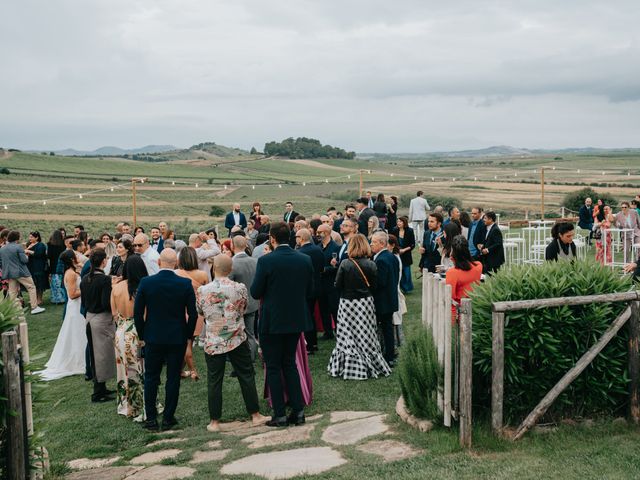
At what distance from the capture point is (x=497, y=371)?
223 inches

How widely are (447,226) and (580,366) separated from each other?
4388 mm

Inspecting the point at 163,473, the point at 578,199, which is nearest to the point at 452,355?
the point at 163,473

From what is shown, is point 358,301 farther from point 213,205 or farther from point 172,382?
point 213,205

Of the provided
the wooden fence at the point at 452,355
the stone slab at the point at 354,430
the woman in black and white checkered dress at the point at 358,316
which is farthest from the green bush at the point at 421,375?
the woman in black and white checkered dress at the point at 358,316

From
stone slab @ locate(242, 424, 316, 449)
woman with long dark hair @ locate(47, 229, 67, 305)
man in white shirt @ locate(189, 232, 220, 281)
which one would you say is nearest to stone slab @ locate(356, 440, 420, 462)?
stone slab @ locate(242, 424, 316, 449)

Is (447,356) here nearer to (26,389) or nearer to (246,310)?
(26,389)

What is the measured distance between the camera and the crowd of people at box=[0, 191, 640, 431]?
6.86m

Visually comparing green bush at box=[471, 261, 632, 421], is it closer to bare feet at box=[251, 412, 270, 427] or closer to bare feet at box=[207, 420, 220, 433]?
bare feet at box=[251, 412, 270, 427]

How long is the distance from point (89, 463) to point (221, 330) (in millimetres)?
1708

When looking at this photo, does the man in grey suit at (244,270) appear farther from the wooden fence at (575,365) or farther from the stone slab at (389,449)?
the wooden fence at (575,365)

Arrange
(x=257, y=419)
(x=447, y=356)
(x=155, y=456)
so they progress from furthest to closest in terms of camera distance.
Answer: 1. (x=257, y=419)
2. (x=155, y=456)
3. (x=447, y=356)

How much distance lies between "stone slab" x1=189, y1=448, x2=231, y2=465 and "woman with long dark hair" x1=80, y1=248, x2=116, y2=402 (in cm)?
280

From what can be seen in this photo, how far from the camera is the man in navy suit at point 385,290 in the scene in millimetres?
8484

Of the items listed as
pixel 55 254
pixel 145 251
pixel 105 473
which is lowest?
pixel 105 473
